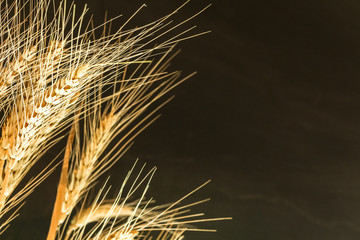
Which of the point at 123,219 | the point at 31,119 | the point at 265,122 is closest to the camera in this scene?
the point at 31,119

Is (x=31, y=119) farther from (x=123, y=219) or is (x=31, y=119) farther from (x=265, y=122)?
(x=265, y=122)

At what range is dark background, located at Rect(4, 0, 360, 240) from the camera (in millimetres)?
964

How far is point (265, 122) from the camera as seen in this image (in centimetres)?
105

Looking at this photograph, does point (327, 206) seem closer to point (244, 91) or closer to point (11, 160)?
point (244, 91)

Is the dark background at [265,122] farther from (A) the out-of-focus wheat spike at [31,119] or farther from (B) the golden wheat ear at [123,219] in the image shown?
(A) the out-of-focus wheat spike at [31,119]

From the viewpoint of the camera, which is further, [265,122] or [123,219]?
[265,122]

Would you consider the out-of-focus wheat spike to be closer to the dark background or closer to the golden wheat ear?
the golden wheat ear

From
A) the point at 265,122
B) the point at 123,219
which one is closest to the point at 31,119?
the point at 123,219

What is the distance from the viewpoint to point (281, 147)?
107 centimetres

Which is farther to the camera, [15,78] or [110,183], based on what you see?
[110,183]

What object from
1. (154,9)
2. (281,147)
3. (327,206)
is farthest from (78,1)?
(327,206)

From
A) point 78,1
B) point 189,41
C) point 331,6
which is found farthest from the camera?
point 331,6

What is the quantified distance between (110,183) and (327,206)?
22.9 inches

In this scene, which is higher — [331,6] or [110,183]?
[331,6]
